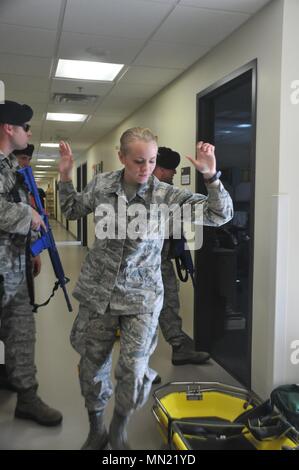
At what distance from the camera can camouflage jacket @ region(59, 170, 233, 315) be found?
190 centimetres

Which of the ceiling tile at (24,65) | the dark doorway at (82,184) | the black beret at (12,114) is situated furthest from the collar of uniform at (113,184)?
the dark doorway at (82,184)

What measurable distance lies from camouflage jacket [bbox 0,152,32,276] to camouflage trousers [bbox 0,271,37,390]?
0.08m

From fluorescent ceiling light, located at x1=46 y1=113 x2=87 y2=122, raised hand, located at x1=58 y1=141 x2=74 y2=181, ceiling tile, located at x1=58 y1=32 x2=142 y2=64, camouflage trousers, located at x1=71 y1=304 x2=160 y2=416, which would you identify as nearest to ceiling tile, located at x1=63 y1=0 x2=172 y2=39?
ceiling tile, located at x1=58 y1=32 x2=142 y2=64

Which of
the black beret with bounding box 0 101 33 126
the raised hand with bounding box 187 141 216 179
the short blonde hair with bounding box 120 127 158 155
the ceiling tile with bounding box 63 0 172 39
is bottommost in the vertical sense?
the raised hand with bounding box 187 141 216 179

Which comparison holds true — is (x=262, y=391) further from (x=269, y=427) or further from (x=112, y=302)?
(x=112, y=302)

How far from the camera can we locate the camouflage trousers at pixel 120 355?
1903 mm

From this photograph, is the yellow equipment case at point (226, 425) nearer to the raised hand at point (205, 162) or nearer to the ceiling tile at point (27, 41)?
the raised hand at point (205, 162)

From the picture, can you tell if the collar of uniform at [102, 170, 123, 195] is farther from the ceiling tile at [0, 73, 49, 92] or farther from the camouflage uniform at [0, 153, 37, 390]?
the ceiling tile at [0, 73, 49, 92]

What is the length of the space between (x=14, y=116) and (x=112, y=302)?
116 cm

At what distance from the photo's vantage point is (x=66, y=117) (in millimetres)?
6402

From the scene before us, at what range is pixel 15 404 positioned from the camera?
261 cm

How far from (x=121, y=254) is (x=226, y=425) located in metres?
1.02
